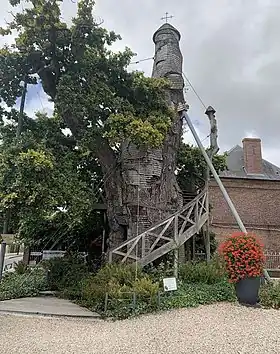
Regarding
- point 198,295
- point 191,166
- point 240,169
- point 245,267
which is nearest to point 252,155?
point 240,169

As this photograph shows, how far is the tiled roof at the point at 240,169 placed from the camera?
21.4 meters

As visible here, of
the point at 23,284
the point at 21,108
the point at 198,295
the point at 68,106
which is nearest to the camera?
the point at 198,295

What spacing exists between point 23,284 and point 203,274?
547cm

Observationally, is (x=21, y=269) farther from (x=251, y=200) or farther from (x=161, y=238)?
(x=251, y=200)

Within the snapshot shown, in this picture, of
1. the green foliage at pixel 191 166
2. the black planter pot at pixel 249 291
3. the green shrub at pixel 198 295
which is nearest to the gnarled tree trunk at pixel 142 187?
the green foliage at pixel 191 166

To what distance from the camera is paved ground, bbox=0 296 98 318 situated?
7.37 m

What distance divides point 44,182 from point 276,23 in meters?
8.41

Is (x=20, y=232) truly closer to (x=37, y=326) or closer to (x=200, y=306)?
(x=37, y=326)

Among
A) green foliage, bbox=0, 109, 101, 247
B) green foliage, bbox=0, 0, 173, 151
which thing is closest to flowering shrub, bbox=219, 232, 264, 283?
green foliage, bbox=0, 0, 173, 151

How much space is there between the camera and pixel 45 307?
810 centimetres

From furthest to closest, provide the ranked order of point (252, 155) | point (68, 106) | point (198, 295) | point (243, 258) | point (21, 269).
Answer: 1. point (252, 155)
2. point (21, 269)
3. point (68, 106)
4. point (198, 295)
5. point (243, 258)

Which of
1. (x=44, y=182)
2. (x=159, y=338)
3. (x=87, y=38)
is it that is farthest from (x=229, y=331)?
(x=87, y=38)

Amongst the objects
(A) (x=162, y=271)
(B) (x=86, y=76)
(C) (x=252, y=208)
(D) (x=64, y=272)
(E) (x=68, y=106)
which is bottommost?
(D) (x=64, y=272)

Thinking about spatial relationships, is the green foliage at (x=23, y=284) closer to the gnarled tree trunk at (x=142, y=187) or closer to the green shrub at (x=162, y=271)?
the gnarled tree trunk at (x=142, y=187)
